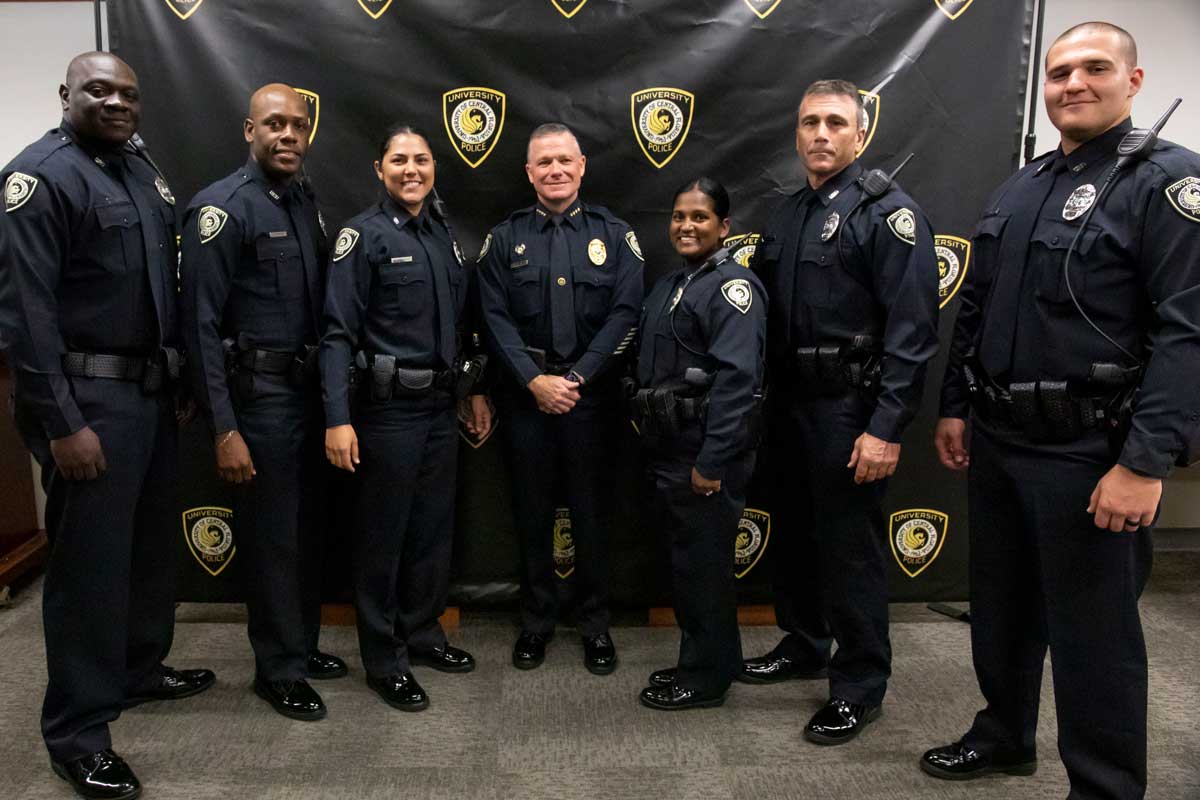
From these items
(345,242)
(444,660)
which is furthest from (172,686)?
(345,242)

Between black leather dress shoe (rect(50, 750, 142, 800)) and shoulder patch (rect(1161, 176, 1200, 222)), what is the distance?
291 centimetres

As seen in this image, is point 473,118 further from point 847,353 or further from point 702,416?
point 847,353

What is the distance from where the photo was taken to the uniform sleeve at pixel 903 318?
2516mm

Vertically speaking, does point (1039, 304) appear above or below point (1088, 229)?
below

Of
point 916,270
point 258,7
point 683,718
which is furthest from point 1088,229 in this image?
point 258,7

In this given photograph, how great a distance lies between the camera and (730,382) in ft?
8.46

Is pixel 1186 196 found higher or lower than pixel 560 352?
higher

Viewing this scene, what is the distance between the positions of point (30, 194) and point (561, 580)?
2206mm

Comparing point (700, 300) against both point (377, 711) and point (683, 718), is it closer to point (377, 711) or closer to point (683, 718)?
point (683, 718)

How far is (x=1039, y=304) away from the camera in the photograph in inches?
84.0

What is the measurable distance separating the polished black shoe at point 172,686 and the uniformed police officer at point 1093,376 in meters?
2.54

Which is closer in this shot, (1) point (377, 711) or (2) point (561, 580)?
(1) point (377, 711)

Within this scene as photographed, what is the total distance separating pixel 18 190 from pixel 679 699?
235 cm

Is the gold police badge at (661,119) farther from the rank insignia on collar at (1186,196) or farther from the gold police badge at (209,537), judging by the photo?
the gold police badge at (209,537)
